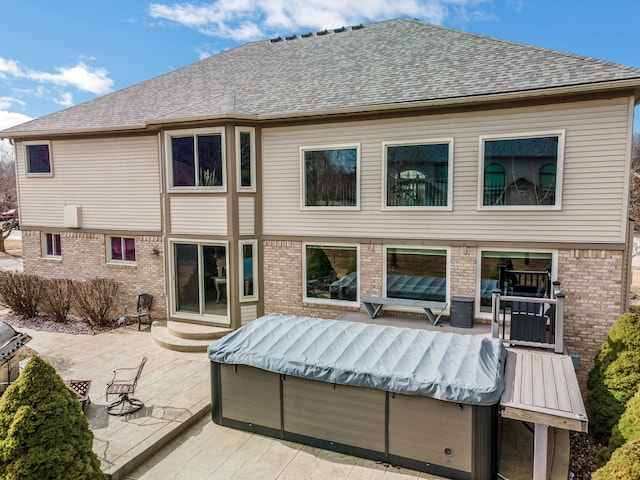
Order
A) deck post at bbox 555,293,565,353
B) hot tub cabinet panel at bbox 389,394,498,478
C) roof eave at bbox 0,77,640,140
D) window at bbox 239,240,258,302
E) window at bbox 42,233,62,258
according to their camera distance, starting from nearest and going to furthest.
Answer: hot tub cabinet panel at bbox 389,394,498,478 → deck post at bbox 555,293,565,353 → roof eave at bbox 0,77,640,140 → window at bbox 239,240,258,302 → window at bbox 42,233,62,258

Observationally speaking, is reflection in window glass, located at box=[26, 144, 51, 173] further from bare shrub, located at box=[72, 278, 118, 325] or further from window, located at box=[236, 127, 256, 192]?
window, located at box=[236, 127, 256, 192]

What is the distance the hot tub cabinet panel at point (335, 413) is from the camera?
584 centimetres

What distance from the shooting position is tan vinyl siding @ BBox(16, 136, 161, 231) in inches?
482

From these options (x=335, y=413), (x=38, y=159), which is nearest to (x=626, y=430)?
(x=335, y=413)

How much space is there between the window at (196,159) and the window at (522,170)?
662 cm

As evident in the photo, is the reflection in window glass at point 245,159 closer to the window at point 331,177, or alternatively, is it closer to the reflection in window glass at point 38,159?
the window at point 331,177

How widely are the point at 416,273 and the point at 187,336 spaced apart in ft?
20.2

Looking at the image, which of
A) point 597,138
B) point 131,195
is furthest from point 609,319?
point 131,195

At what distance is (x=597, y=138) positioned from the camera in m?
8.01

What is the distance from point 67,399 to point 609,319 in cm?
958

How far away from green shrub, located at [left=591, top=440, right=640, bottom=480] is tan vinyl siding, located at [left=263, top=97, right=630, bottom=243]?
541cm

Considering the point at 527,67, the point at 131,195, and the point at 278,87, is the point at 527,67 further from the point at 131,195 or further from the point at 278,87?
the point at 131,195

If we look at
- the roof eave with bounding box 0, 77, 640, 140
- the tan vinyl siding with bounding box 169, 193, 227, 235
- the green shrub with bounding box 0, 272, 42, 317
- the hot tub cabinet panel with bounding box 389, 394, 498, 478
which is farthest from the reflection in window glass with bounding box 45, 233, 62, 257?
the hot tub cabinet panel with bounding box 389, 394, 498, 478

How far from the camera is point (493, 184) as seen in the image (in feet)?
29.1
